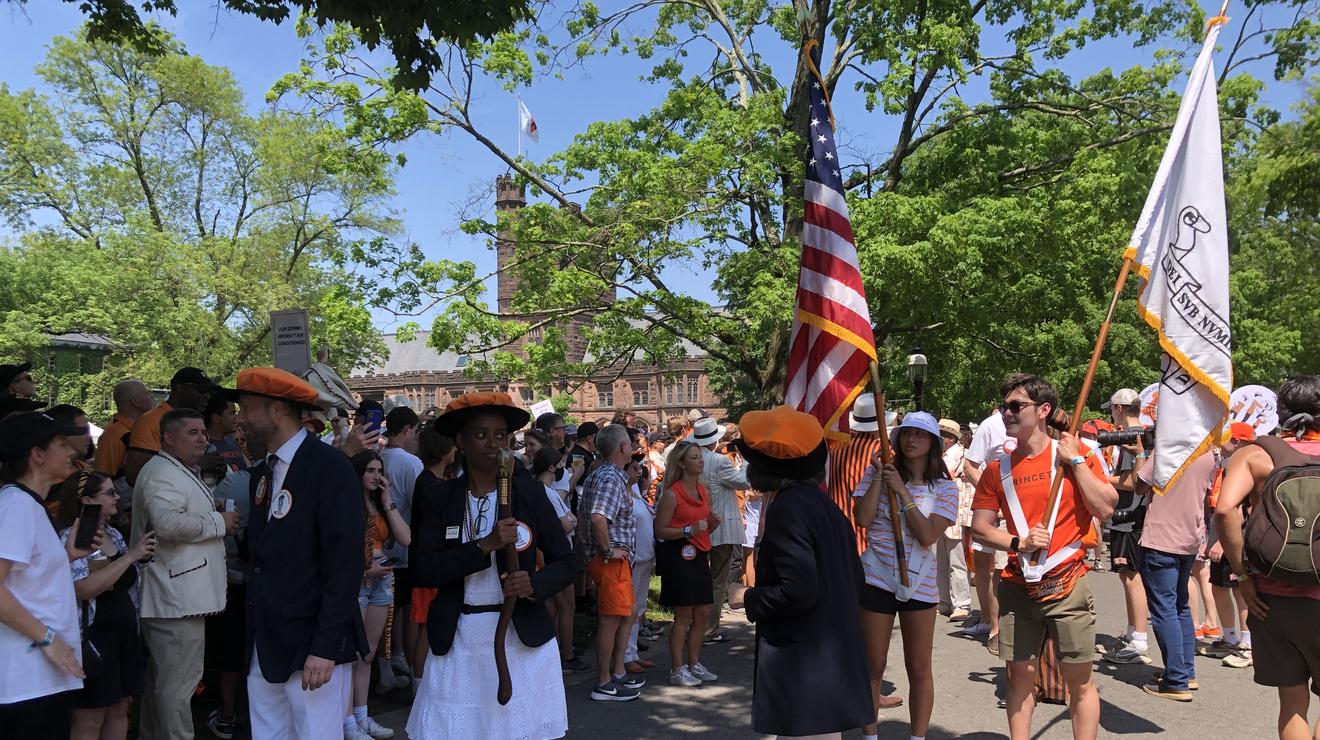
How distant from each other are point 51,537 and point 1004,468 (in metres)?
4.73

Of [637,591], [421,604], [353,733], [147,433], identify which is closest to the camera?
[421,604]

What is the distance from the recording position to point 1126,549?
313 inches

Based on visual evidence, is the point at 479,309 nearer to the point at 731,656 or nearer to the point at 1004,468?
the point at 731,656

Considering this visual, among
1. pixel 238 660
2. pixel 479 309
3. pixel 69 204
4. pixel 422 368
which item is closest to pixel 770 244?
pixel 479 309

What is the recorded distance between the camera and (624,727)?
21.6 feet

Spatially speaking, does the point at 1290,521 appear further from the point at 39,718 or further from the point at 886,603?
the point at 39,718

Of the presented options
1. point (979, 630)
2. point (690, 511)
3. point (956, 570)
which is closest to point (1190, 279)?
point (690, 511)

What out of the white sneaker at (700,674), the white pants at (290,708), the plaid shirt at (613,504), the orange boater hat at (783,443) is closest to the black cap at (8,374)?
the plaid shirt at (613,504)

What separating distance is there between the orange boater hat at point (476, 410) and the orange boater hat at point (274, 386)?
23.5 inches

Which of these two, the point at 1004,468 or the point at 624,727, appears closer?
the point at 1004,468

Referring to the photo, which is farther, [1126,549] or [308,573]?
[1126,549]

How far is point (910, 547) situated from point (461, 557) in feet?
9.05

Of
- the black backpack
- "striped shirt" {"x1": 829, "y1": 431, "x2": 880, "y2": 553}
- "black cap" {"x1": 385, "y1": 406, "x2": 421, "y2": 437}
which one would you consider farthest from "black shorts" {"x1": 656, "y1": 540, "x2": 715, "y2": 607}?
the black backpack

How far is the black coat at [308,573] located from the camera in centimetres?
395
